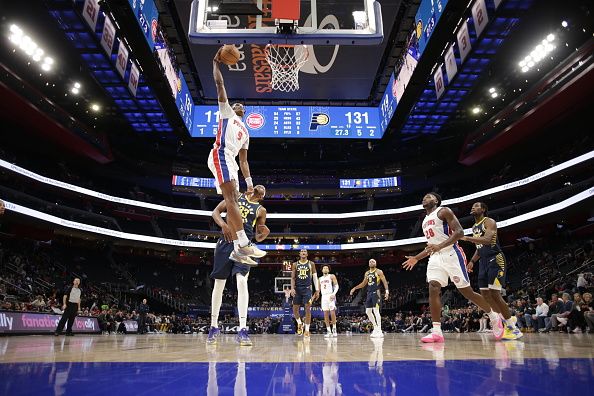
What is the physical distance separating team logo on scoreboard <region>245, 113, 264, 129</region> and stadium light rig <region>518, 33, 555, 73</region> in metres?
12.7

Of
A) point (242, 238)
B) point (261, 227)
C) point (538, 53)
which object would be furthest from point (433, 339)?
point (538, 53)

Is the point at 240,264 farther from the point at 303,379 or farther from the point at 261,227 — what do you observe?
the point at 303,379

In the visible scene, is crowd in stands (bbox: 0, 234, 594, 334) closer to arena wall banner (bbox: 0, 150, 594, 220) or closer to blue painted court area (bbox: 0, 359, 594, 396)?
arena wall banner (bbox: 0, 150, 594, 220)

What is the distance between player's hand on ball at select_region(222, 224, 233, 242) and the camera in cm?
509

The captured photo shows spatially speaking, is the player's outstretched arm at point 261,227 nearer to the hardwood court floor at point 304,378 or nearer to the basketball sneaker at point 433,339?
the basketball sneaker at point 433,339

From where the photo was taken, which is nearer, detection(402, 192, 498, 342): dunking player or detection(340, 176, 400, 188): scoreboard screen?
detection(402, 192, 498, 342): dunking player

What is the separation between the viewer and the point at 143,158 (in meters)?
33.5

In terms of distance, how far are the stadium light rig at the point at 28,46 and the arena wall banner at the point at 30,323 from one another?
474 inches

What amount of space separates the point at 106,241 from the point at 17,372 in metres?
32.3

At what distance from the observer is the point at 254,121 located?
20547 mm

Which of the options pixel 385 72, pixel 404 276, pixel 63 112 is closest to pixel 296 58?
pixel 385 72

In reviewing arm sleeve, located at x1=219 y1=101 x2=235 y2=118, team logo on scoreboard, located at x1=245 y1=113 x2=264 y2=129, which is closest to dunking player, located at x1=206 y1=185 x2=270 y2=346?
arm sleeve, located at x1=219 y1=101 x2=235 y2=118

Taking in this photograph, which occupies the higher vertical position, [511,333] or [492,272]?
[492,272]

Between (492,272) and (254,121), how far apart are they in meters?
15.6
